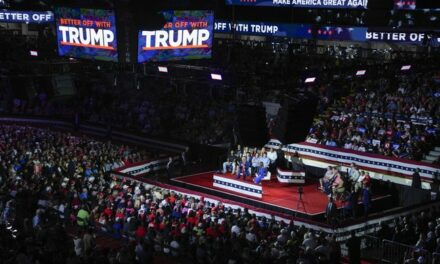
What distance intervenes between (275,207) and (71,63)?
1385cm

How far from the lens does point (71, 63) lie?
33.7 meters

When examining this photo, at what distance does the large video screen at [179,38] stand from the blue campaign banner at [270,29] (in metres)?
14.3

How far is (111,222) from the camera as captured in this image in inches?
786

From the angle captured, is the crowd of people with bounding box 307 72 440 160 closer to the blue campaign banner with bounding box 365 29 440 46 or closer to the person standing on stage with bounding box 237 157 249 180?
the blue campaign banner with bounding box 365 29 440 46

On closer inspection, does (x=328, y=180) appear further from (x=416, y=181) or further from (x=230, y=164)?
(x=230, y=164)

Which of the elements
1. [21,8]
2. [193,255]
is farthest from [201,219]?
[21,8]

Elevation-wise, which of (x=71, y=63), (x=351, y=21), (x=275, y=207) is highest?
(x=351, y=21)

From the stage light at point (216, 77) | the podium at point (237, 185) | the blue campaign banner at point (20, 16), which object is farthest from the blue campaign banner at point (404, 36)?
the blue campaign banner at point (20, 16)

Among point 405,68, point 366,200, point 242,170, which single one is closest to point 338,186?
point 366,200

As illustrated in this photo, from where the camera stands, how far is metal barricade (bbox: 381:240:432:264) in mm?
17641

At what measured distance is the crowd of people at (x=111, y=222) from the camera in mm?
15828

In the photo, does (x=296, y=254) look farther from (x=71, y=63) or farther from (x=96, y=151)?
(x=71, y=63)

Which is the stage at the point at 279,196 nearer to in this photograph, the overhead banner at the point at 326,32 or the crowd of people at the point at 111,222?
the crowd of people at the point at 111,222

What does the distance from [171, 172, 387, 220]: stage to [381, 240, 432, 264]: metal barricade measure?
184 inches
